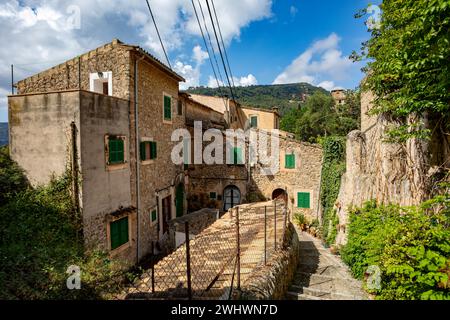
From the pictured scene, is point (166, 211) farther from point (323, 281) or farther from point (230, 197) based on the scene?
point (323, 281)

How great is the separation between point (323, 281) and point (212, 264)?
400cm

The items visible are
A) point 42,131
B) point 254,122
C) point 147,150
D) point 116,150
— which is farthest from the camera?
point 254,122

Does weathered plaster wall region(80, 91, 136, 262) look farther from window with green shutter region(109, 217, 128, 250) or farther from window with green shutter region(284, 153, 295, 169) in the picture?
window with green shutter region(284, 153, 295, 169)

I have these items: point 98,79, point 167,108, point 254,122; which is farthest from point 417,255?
point 254,122

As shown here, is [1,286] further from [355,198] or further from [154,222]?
[355,198]

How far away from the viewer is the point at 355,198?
9875mm

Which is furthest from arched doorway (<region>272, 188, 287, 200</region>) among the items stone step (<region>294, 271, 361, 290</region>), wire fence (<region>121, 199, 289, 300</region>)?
stone step (<region>294, 271, 361, 290</region>)

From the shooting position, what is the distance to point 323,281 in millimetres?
7680

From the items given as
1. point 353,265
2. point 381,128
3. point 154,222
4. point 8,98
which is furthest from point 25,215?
point 381,128

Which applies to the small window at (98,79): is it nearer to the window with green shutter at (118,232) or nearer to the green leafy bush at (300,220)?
the window with green shutter at (118,232)

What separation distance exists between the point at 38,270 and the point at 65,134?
12.9ft

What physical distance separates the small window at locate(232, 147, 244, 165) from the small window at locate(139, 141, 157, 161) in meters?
6.96

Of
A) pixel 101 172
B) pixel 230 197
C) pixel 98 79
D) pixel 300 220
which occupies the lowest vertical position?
pixel 300 220

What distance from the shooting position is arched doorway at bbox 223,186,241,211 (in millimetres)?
18094
